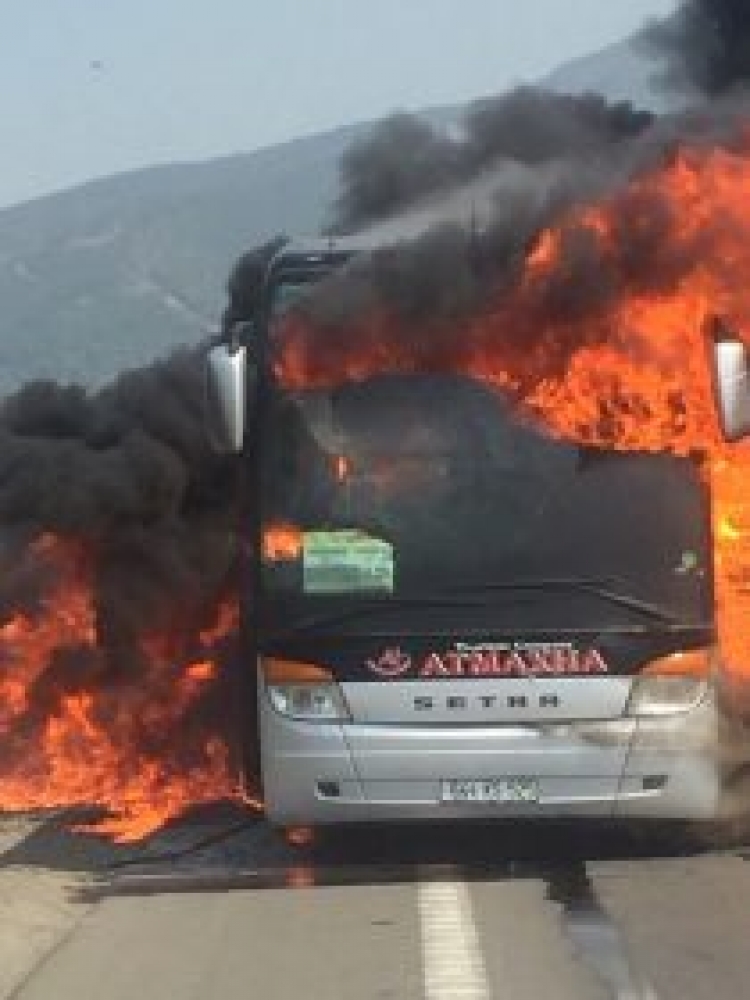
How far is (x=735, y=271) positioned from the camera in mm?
11367

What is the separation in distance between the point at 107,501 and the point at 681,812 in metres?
5.54

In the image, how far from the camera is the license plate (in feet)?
35.2

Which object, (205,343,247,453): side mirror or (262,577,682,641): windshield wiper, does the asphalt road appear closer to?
(262,577,682,641): windshield wiper

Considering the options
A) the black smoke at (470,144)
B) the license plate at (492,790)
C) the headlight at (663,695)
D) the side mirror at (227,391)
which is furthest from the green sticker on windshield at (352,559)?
the black smoke at (470,144)

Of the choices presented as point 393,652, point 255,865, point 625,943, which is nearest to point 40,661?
point 255,865

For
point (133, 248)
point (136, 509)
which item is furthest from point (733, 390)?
point (133, 248)

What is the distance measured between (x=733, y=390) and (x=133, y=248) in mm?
127756

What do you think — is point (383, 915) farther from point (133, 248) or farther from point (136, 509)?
point (133, 248)

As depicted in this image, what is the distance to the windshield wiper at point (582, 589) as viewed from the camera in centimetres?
1074

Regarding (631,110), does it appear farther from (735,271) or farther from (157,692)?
(157,692)

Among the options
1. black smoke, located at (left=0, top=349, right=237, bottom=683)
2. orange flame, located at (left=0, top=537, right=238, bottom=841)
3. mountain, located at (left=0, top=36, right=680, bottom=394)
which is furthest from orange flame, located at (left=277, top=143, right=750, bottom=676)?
mountain, located at (left=0, top=36, right=680, bottom=394)

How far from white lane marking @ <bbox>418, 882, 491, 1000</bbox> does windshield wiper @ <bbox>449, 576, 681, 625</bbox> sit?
1509 millimetres

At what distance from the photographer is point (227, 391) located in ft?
35.0

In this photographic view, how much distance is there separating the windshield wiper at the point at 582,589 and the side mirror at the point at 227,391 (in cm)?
139
